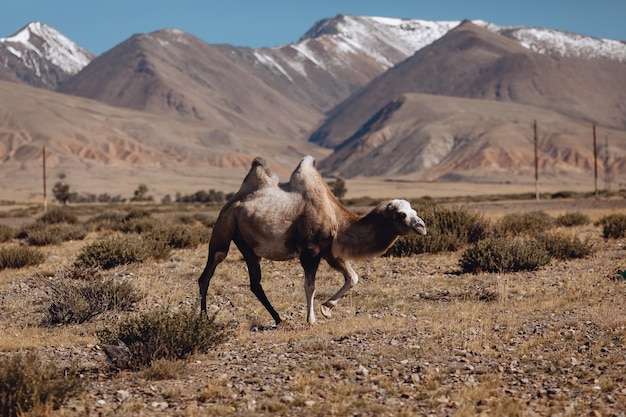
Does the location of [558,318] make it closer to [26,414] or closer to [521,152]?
[26,414]

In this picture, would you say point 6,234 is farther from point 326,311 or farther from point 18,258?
point 326,311

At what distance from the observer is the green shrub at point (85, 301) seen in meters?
10.8

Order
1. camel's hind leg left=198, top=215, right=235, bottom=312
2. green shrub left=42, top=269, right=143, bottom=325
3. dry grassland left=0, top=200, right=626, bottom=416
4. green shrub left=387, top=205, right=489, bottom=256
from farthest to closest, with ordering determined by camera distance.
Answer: green shrub left=387, top=205, right=489, bottom=256 < green shrub left=42, top=269, right=143, bottom=325 < camel's hind leg left=198, top=215, right=235, bottom=312 < dry grassland left=0, top=200, right=626, bottom=416

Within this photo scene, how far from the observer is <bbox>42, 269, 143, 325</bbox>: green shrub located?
1080cm

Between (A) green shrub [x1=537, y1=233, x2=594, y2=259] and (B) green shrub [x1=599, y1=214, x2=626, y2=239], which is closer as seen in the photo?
(A) green shrub [x1=537, y1=233, x2=594, y2=259]

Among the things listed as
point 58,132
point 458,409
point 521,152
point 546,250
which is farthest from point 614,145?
point 458,409

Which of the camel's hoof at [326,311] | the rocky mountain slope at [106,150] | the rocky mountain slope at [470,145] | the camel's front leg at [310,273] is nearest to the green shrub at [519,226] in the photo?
the camel's hoof at [326,311]

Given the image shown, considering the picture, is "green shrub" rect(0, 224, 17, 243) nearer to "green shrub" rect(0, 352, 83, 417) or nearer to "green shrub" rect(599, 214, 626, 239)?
"green shrub" rect(599, 214, 626, 239)

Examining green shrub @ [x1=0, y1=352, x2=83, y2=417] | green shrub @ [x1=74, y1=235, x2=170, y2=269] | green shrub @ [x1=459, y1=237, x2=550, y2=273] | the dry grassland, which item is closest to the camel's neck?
the dry grassland

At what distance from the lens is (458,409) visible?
6.43 metres

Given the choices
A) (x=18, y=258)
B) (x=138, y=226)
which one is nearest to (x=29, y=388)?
(x=18, y=258)

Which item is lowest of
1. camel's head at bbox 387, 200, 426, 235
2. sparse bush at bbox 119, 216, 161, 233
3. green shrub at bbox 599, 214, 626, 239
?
sparse bush at bbox 119, 216, 161, 233

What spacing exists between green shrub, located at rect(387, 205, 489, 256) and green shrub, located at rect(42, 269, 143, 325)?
22.7ft

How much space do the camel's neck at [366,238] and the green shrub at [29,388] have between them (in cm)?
418
